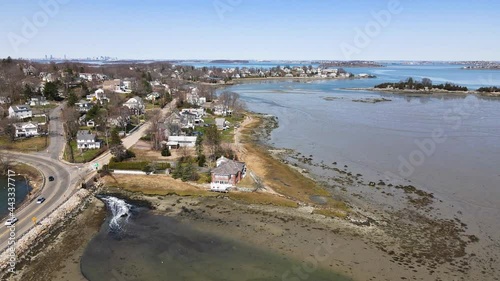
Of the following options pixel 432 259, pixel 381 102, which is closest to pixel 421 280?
pixel 432 259

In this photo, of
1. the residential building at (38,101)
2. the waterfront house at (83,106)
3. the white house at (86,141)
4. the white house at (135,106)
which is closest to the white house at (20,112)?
the waterfront house at (83,106)

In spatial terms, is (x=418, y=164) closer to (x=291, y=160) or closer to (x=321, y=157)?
(x=321, y=157)

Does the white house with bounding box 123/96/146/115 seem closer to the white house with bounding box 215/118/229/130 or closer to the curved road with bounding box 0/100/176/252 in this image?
the curved road with bounding box 0/100/176/252

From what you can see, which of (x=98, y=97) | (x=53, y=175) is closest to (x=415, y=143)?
(x=53, y=175)
